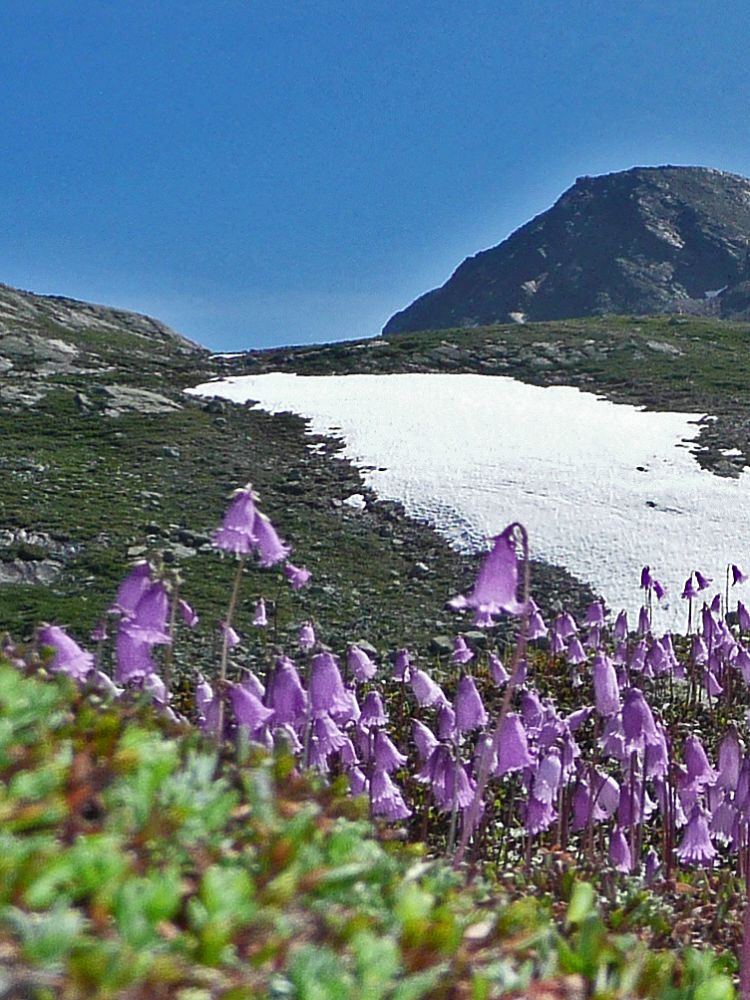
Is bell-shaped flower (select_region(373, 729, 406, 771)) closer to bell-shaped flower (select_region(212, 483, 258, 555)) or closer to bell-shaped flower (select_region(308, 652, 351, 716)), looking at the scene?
bell-shaped flower (select_region(308, 652, 351, 716))

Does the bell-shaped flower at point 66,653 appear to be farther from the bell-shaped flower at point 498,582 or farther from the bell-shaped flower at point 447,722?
the bell-shaped flower at point 447,722

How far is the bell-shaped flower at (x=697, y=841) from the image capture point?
585 cm

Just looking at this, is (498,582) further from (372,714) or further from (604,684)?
(372,714)

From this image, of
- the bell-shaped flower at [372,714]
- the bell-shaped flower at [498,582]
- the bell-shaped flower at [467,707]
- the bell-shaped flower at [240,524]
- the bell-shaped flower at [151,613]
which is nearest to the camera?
the bell-shaped flower at [498,582]

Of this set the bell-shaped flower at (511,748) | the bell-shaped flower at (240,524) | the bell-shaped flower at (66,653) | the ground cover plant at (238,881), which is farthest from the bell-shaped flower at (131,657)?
the bell-shaped flower at (511,748)

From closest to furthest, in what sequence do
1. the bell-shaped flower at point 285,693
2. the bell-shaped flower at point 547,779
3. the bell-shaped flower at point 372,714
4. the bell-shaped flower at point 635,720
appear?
the bell-shaped flower at point 285,693 → the bell-shaped flower at point 635,720 → the bell-shaped flower at point 547,779 → the bell-shaped flower at point 372,714

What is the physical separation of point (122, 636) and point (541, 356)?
4752 cm

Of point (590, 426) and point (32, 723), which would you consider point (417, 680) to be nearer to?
point (32, 723)

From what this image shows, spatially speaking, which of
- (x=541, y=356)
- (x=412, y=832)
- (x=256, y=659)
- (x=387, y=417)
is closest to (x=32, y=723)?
(x=412, y=832)

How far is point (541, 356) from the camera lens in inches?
1988

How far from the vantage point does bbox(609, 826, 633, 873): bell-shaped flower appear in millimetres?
5715

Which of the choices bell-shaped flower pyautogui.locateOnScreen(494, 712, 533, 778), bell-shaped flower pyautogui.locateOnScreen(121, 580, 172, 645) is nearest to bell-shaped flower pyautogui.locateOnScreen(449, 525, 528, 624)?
bell-shaped flower pyautogui.locateOnScreen(121, 580, 172, 645)

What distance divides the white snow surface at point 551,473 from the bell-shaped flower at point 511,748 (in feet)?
38.8

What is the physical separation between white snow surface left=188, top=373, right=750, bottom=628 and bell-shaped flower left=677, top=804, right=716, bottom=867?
11.2m
